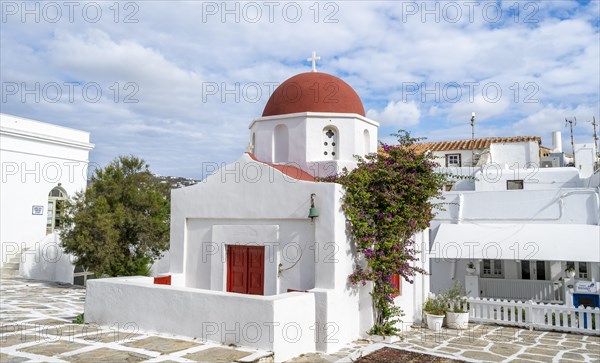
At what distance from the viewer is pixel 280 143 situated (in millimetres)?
14203

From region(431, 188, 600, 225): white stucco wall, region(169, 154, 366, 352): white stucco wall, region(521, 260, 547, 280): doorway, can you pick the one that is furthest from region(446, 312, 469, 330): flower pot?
region(521, 260, 547, 280): doorway

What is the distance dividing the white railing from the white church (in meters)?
6.77

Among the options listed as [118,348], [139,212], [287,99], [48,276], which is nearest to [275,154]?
[287,99]

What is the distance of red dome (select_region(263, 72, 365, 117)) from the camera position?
1384 cm

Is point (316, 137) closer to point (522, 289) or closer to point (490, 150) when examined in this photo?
point (522, 289)

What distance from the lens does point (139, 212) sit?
787 inches

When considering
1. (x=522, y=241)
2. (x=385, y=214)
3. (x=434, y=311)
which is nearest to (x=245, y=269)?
(x=385, y=214)

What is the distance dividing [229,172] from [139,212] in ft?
30.7

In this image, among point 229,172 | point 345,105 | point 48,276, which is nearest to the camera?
point 229,172

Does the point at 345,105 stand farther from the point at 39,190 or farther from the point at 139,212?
the point at 39,190

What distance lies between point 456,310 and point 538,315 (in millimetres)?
2471

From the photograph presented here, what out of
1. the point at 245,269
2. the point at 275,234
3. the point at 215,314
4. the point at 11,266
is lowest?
the point at 11,266

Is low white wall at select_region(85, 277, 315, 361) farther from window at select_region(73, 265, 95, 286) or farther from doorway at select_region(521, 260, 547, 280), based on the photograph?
doorway at select_region(521, 260, 547, 280)

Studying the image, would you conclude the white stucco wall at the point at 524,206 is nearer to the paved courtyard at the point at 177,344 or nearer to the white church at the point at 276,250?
the paved courtyard at the point at 177,344
